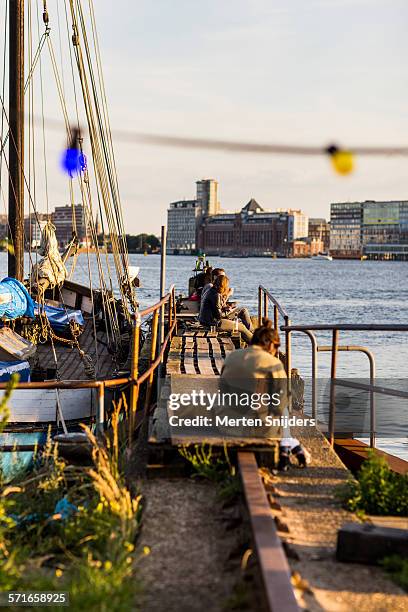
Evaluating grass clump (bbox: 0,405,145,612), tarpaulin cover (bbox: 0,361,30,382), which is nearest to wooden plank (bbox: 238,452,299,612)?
grass clump (bbox: 0,405,145,612)

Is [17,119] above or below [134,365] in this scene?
above

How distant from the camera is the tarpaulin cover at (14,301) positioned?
13.7 meters

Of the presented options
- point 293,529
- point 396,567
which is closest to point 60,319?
point 293,529

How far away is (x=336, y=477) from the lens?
25.0 ft

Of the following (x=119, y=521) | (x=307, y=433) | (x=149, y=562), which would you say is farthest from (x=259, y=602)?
(x=307, y=433)

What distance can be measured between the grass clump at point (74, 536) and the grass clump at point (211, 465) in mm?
596

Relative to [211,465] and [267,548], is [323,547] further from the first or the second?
[211,465]

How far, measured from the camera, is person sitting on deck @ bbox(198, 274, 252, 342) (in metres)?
15.7

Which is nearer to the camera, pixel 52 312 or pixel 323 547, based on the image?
pixel 323 547

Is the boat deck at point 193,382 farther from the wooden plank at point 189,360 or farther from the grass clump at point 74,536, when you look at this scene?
the grass clump at point 74,536

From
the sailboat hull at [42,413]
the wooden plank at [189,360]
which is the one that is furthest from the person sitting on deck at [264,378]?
the wooden plank at [189,360]

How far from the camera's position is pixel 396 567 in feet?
18.4

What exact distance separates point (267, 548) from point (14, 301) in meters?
9.28

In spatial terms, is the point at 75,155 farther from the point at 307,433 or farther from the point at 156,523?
the point at 156,523
